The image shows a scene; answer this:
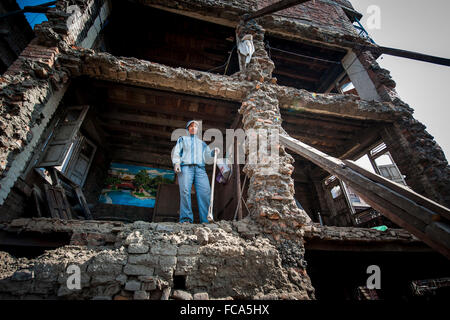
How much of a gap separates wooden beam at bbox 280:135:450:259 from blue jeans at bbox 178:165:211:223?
7.78ft

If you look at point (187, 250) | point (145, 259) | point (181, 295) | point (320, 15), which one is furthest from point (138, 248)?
point (320, 15)

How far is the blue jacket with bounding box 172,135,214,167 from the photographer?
4051mm

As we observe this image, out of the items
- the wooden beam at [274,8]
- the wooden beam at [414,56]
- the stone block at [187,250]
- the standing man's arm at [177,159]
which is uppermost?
the wooden beam at [274,8]

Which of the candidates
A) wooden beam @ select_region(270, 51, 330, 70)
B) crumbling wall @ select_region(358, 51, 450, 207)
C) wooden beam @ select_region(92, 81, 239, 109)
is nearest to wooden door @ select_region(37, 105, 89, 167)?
wooden beam @ select_region(92, 81, 239, 109)

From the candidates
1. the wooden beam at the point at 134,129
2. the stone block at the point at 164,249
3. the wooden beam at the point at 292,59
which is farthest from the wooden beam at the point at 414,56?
the stone block at the point at 164,249

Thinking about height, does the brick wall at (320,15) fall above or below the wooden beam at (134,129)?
above

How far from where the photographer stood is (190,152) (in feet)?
13.7

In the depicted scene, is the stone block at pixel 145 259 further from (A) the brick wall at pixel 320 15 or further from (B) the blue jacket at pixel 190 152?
(A) the brick wall at pixel 320 15

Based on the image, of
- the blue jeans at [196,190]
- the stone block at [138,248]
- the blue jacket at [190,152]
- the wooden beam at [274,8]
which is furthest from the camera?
the wooden beam at [274,8]

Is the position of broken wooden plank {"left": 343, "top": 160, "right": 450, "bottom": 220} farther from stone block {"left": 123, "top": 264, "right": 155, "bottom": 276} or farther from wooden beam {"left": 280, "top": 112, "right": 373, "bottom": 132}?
wooden beam {"left": 280, "top": 112, "right": 373, "bottom": 132}

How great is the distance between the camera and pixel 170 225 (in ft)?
9.11

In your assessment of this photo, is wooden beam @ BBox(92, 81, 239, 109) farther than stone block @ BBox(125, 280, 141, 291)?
Yes

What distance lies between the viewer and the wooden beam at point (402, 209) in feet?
4.19
